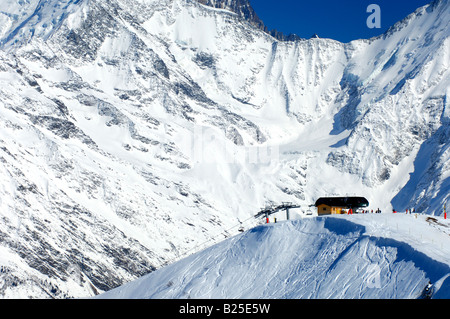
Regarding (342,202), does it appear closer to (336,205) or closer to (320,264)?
(336,205)

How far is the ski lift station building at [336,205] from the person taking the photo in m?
70.2

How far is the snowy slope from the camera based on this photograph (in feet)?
140

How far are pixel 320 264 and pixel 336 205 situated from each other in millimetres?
21838

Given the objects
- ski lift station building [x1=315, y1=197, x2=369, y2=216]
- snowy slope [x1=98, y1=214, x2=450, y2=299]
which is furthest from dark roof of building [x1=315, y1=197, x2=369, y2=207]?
snowy slope [x1=98, y1=214, x2=450, y2=299]

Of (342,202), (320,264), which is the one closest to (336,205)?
(342,202)

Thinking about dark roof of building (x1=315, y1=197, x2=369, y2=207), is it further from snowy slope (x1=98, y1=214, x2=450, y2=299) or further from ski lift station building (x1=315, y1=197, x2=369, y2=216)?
snowy slope (x1=98, y1=214, x2=450, y2=299)

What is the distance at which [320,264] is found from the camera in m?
49.4

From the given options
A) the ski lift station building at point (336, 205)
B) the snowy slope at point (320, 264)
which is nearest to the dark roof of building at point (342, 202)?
the ski lift station building at point (336, 205)

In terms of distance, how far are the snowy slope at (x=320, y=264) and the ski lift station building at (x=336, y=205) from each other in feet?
39.4

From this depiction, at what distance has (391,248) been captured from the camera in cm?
4681

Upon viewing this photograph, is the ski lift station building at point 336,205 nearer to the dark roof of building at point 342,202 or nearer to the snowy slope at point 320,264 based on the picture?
the dark roof of building at point 342,202

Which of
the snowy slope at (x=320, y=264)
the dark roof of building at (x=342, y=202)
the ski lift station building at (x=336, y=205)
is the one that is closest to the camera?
the snowy slope at (x=320, y=264)
